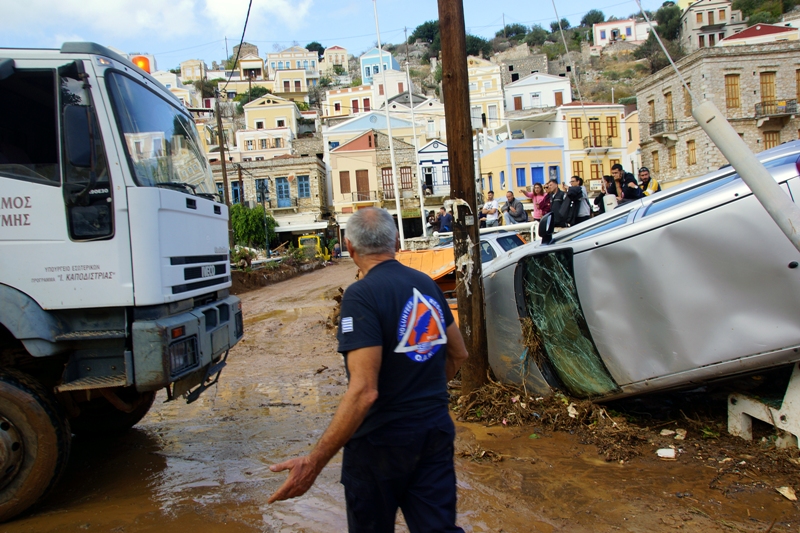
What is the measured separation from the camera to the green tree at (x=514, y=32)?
128 m

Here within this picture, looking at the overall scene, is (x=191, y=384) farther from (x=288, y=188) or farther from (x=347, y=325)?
(x=288, y=188)

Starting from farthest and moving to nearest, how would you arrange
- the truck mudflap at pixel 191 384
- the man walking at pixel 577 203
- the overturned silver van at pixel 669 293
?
the man walking at pixel 577 203 → the truck mudflap at pixel 191 384 → the overturned silver van at pixel 669 293

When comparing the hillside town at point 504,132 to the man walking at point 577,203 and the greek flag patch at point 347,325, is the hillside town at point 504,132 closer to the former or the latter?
the greek flag patch at point 347,325

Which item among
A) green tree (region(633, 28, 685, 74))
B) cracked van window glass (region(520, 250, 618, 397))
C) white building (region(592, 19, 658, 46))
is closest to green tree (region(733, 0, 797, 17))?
green tree (region(633, 28, 685, 74))

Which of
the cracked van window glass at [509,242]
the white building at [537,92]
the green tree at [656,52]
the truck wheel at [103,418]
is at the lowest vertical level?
the truck wheel at [103,418]

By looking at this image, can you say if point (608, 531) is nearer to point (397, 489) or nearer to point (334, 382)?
point (397, 489)

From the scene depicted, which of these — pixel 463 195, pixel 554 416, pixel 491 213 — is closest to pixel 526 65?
pixel 491 213

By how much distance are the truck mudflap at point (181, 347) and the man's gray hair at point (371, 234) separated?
208cm

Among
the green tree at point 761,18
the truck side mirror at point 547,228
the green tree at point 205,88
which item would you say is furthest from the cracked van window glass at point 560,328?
the green tree at point 205,88

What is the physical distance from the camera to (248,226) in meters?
44.8

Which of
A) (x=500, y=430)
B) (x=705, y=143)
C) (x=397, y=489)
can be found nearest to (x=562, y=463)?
(x=500, y=430)

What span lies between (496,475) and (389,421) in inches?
89.9

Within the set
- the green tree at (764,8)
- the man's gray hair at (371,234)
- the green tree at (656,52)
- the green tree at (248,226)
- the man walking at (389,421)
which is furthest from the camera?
the green tree at (764,8)

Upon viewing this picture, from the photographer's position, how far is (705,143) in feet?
113
